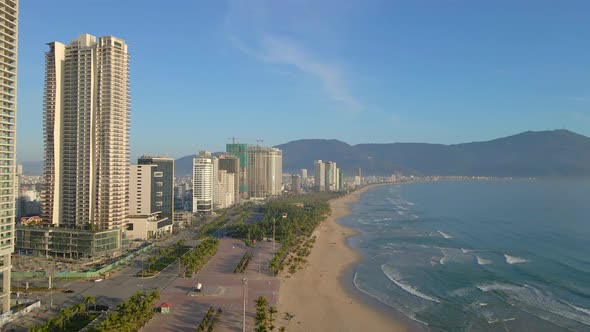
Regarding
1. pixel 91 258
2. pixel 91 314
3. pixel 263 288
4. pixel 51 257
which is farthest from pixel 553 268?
pixel 51 257

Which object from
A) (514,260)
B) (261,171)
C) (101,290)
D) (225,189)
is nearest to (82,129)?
(101,290)

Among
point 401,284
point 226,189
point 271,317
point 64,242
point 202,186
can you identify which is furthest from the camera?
point 226,189

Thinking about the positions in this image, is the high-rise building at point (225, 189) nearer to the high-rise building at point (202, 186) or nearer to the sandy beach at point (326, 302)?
the high-rise building at point (202, 186)

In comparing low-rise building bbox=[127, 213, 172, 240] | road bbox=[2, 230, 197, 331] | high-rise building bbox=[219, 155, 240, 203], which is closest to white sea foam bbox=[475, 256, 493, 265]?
road bbox=[2, 230, 197, 331]

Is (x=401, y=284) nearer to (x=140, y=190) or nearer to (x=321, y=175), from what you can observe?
(x=140, y=190)

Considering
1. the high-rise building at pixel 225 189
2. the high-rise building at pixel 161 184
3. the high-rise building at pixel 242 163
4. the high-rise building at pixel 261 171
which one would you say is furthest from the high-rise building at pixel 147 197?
the high-rise building at pixel 261 171

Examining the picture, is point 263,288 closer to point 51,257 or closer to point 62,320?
point 62,320
